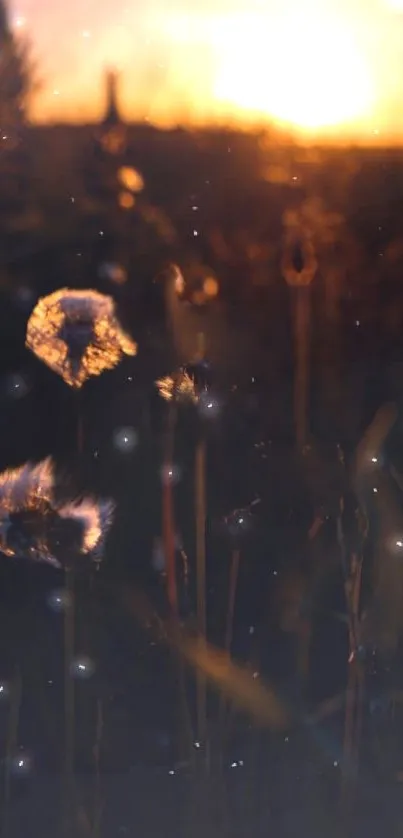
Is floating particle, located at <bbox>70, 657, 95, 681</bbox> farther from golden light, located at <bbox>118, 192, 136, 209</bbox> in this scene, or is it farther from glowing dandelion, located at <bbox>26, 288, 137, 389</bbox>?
golden light, located at <bbox>118, 192, 136, 209</bbox>

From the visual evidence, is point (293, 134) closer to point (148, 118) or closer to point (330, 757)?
point (148, 118)

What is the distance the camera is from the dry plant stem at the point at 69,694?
4.85 ft

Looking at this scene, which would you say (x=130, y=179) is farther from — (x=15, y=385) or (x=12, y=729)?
(x=12, y=729)

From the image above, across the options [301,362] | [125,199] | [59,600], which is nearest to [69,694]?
[59,600]

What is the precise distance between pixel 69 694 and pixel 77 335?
655mm

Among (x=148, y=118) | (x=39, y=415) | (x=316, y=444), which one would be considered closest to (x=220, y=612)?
(x=316, y=444)

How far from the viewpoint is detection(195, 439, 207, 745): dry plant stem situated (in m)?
1.47

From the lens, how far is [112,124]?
1371mm

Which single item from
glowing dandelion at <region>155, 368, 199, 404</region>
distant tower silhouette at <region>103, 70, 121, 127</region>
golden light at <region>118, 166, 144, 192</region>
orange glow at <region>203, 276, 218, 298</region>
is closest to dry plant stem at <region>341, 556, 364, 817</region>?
→ glowing dandelion at <region>155, 368, 199, 404</region>

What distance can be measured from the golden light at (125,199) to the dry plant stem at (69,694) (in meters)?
0.65

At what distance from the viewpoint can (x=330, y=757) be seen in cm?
155

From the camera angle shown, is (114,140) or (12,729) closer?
(114,140)

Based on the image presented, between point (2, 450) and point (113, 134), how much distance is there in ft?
1.89

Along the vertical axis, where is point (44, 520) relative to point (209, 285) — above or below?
below
